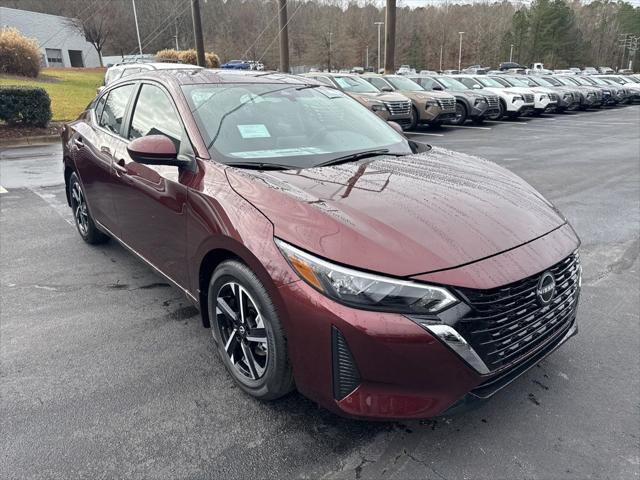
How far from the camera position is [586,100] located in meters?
22.2

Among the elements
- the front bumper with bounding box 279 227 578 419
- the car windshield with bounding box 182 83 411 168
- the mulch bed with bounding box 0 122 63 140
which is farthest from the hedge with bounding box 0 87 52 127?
the front bumper with bounding box 279 227 578 419

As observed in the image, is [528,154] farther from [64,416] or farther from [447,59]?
[447,59]

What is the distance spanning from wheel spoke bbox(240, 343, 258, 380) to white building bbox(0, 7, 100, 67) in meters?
66.3

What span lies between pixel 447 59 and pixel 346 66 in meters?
30.0

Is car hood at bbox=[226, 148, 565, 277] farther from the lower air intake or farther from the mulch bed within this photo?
the mulch bed

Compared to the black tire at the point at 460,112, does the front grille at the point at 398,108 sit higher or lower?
higher

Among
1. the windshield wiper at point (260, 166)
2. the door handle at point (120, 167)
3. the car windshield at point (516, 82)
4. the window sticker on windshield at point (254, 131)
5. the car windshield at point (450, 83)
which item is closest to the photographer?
the windshield wiper at point (260, 166)

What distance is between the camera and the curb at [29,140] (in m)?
11.9

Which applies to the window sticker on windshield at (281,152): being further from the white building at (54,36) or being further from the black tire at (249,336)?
the white building at (54,36)

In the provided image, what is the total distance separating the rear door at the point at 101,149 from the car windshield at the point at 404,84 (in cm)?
1248

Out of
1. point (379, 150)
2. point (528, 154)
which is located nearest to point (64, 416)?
point (379, 150)

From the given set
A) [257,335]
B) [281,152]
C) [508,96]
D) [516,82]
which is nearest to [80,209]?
[281,152]

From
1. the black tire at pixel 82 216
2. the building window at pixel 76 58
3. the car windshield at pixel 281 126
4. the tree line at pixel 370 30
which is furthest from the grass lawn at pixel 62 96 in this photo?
the building window at pixel 76 58

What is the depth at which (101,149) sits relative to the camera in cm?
390
